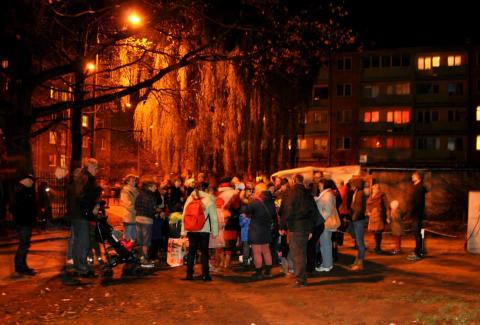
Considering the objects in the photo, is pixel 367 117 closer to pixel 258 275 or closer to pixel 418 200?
pixel 418 200

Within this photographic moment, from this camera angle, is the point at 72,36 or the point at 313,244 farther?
the point at 72,36

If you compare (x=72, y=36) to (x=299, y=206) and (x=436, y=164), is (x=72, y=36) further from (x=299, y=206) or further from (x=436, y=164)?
(x=436, y=164)

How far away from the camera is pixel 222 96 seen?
26266 mm

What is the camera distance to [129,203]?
13.2 metres

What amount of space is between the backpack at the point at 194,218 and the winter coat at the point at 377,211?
596cm

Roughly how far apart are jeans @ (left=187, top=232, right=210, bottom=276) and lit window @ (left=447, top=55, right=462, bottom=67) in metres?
52.2

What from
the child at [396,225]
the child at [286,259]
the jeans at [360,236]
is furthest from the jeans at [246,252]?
the child at [396,225]

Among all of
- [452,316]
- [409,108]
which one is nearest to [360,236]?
[452,316]

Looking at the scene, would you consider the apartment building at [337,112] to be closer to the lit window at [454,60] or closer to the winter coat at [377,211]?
the lit window at [454,60]

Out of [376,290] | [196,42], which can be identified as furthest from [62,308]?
[196,42]

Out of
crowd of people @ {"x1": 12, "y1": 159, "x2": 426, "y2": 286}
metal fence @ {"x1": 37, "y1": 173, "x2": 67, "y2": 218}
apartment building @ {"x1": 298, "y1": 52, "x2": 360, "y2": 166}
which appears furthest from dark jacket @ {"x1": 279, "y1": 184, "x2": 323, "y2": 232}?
apartment building @ {"x1": 298, "y1": 52, "x2": 360, "y2": 166}

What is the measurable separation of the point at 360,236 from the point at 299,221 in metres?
2.75

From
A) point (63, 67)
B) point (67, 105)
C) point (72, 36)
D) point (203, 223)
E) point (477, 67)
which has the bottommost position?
point (203, 223)

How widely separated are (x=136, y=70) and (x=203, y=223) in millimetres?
13678
